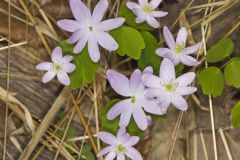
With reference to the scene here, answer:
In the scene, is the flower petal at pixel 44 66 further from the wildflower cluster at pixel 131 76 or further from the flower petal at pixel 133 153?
the flower petal at pixel 133 153

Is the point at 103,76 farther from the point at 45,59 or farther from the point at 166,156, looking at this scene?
the point at 166,156

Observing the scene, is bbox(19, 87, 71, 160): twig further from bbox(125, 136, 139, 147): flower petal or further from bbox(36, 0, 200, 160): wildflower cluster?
bbox(125, 136, 139, 147): flower petal

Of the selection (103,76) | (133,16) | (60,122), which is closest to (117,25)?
(133,16)

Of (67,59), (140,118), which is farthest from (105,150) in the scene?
(67,59)

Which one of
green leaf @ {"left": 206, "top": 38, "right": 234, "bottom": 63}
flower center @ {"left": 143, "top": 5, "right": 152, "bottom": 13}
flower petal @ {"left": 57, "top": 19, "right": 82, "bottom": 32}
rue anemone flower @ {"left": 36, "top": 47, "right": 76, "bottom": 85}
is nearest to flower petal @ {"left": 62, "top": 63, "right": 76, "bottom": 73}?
rue anemone flower @ {"left": 36, "top": 47, "right": 76, "bottom": 85}

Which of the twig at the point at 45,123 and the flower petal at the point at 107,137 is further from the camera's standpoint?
the twig at the point at 45,123

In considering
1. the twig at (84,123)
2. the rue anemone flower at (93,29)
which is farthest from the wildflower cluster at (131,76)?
the twig at (84,123)
